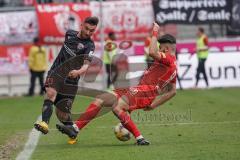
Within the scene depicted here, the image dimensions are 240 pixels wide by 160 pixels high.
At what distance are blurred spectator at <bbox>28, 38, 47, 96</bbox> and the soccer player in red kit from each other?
48.0ft

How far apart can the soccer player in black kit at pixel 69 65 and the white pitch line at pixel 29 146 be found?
1.87ft

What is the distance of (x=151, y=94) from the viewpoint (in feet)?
39.2

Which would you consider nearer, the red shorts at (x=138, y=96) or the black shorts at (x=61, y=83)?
the red shorts at (x=138, y=96)

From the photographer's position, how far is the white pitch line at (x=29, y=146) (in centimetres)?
1043

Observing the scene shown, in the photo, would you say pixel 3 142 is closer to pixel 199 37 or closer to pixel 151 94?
pixel 151 94

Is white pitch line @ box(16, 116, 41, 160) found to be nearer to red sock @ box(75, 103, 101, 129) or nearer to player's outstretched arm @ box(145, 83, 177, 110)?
red sock @ box(75, 103, 101, 129)

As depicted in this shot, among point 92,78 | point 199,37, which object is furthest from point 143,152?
point 199,37

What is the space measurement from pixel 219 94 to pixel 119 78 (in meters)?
3.56

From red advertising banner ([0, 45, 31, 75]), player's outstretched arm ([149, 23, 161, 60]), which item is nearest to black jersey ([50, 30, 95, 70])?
player's outstretched arm ([149, 23, 161, 60])

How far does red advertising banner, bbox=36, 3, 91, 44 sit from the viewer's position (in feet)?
92.2

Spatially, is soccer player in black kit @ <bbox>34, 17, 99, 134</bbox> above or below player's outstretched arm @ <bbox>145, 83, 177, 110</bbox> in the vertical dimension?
above

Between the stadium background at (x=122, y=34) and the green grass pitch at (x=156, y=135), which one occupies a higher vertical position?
the green grass pitch at (x=156, y=135)

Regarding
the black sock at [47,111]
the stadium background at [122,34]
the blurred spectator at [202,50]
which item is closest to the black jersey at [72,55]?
the black sock at [47,111]

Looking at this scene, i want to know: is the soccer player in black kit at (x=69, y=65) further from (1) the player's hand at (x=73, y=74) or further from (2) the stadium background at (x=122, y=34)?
(2) the stadium background at (x=122, y=34)
